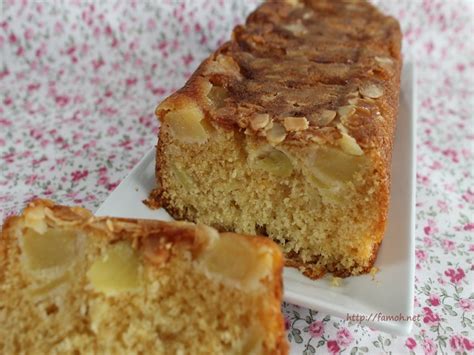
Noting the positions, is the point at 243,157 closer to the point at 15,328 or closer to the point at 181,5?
the point at 15,328

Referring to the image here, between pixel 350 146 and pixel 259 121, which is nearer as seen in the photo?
pixel 350 146

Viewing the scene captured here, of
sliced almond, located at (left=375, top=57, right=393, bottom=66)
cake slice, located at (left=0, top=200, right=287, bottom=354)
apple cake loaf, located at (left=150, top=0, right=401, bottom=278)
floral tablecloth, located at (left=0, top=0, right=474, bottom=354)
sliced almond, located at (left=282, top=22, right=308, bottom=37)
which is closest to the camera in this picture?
cake slice, located at (left=0, top=200, right=287, bottom=354)

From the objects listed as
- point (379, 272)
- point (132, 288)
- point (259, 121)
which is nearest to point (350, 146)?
point (259, 121)

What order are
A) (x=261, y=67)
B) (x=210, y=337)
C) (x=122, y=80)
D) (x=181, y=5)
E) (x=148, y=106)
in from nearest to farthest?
(x=210, y=337) → (x=261, y=67) → (x=148, y=106) → (x=122, y=80) → (x=181, y=5)

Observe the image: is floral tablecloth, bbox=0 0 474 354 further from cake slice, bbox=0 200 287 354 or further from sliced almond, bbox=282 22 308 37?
sliced almond, bbox=282 22 308 37

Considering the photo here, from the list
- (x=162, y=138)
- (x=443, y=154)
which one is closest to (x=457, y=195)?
(x=443, y=154)

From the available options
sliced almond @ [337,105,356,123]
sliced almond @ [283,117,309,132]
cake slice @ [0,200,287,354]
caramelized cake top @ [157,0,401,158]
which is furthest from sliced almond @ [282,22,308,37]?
cake slice @ [0,200,287,354]

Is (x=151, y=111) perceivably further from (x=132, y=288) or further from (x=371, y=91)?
(x=132, y=288)
